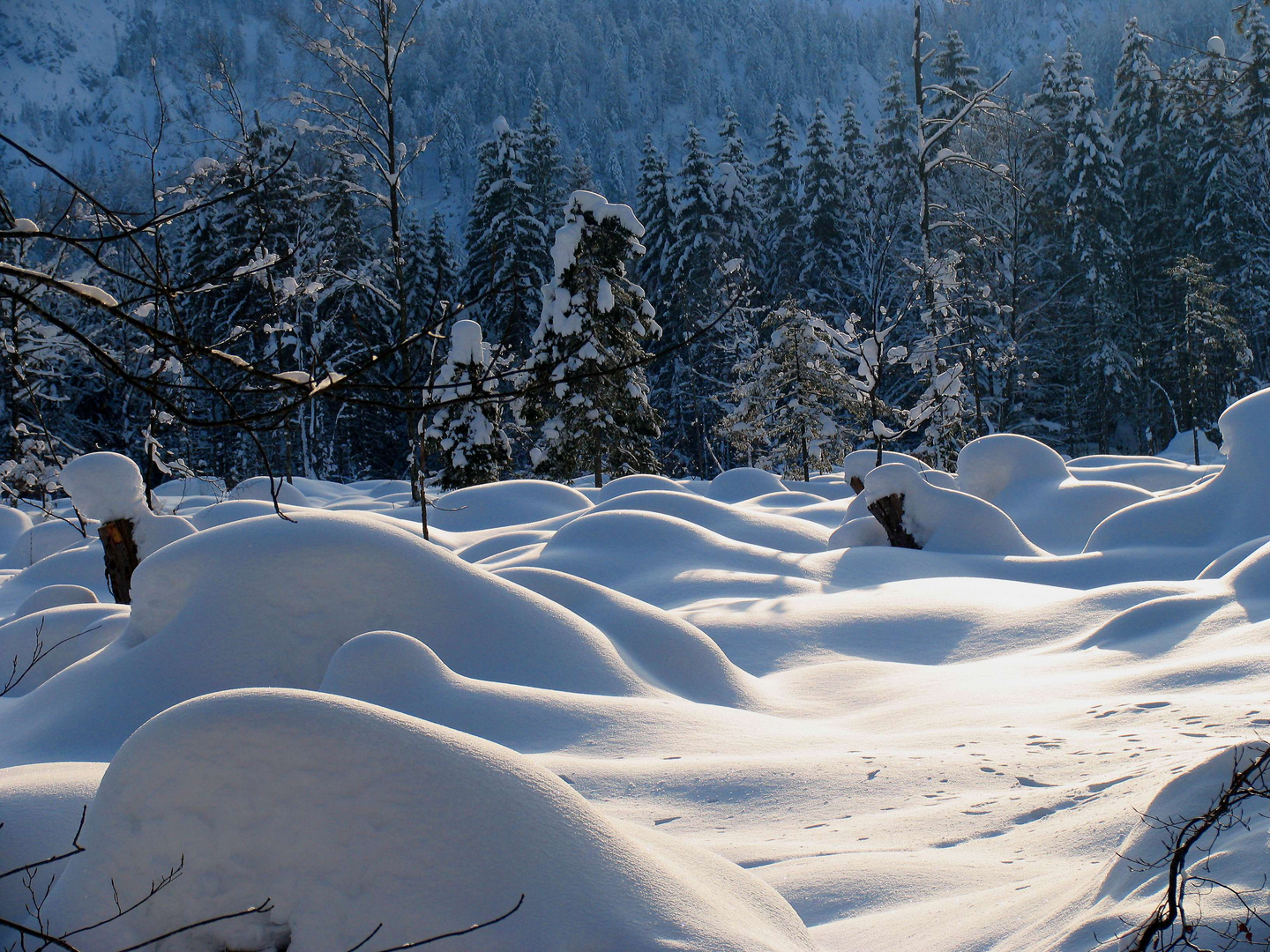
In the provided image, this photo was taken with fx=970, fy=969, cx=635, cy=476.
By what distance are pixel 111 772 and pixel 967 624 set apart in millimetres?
5914

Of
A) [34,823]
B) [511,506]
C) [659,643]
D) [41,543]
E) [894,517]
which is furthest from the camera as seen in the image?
[511,506]

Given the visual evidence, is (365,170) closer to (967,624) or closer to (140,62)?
(967,624)

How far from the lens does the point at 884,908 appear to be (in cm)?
273

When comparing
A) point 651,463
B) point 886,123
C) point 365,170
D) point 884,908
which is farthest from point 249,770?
point 365,170

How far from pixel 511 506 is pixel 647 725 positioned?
9.10m

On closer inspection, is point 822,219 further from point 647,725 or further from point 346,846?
point 346,846

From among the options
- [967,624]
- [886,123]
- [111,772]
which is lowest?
[967,624]

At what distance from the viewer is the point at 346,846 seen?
208cm

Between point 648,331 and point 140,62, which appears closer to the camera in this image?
point 648,331

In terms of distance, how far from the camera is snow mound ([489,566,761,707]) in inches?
220

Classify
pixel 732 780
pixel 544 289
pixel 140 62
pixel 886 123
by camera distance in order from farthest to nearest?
pixel 140 62 < pixel 886 123 < pixel 544 289 < pixel 732 780

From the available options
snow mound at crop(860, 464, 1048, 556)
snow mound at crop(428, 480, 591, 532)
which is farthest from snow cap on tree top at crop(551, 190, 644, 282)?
snow mound at crop(860, 464, 1048, 556)

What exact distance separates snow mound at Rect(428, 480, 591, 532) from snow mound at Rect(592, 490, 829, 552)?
1.73 metres

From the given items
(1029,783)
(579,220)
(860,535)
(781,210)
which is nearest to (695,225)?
(781,210)
